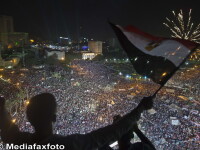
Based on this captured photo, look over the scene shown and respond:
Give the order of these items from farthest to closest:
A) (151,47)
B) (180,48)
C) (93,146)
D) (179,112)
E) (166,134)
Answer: (179,112) < (166,134) < (151,47) < (180,48) < (93,146)

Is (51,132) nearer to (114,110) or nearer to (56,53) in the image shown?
(114,110)

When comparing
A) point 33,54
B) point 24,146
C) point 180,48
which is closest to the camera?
point 24,146

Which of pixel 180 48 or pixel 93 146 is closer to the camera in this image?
pixel 93 146

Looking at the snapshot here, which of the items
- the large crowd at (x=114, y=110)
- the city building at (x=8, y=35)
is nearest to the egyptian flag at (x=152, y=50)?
the large crowd at (x=114, y=110)

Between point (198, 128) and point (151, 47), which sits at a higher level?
point (151, 47)

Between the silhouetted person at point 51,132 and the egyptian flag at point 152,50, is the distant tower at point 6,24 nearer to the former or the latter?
the egyptian flag at point 152,50

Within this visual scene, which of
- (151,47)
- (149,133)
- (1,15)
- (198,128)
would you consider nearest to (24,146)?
(151,47)

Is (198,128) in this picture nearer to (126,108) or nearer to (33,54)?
(126,108)
